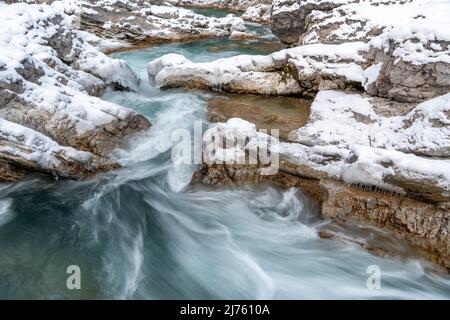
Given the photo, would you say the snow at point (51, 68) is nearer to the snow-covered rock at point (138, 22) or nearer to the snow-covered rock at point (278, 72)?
the snow-covered rock at point (278, 72)

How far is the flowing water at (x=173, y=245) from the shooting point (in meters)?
6.06

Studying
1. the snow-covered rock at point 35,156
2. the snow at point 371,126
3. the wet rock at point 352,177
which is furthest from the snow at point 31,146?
the snow at point 371,126

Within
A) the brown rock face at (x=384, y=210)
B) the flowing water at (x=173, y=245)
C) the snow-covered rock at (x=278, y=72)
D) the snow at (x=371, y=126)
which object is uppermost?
the snow-covered rock at (x=278, y=72)

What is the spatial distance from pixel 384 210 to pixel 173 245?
3.74 metres

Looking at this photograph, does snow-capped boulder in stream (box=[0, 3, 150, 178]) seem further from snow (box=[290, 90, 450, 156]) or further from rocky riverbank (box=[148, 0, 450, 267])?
snow (box=[290, 90, 450, 156])

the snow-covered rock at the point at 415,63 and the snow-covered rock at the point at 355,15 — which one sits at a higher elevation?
the snow-covered rock at the point at 355,15

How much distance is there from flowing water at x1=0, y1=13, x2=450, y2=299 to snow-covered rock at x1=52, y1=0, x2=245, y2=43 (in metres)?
13.2

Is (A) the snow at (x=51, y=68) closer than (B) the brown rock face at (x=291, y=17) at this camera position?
Yes

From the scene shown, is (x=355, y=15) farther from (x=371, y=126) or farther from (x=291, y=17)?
(x=371, y=126)

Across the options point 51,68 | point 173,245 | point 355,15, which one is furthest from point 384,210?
point 51,68

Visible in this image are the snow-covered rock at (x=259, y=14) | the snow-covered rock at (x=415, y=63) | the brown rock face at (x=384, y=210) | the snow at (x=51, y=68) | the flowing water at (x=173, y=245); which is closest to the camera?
the flowing water at (x=173, y=245)

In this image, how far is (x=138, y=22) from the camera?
20.9 meters

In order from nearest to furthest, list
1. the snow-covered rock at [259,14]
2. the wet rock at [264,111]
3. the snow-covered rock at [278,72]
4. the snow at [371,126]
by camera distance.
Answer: the snow at [371,126]
the wet rock at [264,111]
the snow-covered rock at [278,72]
the snow-covered rock at [259,14]

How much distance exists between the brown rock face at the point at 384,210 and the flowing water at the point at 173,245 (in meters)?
0.26
